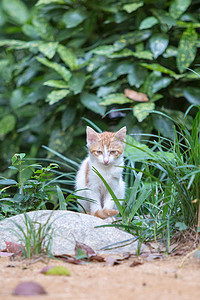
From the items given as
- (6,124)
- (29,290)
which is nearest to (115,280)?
(29,290)

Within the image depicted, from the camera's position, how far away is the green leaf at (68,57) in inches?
188

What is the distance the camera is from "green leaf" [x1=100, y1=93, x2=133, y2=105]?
4.28 meters

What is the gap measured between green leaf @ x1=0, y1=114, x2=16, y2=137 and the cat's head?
219 cm

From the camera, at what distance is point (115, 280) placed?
62.1 inches

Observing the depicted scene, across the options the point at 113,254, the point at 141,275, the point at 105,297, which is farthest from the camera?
the point at 113,254

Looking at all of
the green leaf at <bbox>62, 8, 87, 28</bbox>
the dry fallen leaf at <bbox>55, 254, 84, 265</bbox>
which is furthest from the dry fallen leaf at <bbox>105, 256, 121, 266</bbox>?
the green leaf at <bbox>62, 8, 87, 28</bbox>

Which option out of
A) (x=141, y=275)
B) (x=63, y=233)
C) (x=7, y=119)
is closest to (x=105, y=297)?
(x=141, y=275)

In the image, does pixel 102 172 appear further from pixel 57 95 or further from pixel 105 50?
pixel 105 50

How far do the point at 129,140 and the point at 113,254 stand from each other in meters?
1.45

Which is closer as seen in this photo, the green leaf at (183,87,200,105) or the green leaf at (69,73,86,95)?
the green leaf at (183,87,200,105)

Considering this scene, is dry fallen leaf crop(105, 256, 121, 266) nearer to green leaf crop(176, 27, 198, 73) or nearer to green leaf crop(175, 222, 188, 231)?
green leaf crop(175, 222, 188, 231)

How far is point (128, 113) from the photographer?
4445 millimetres

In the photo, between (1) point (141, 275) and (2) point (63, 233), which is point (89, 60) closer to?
(2) point (63, 233)

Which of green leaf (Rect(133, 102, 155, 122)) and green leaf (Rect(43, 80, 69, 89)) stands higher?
green leaf (Rect(43, 80, 69, 89))
